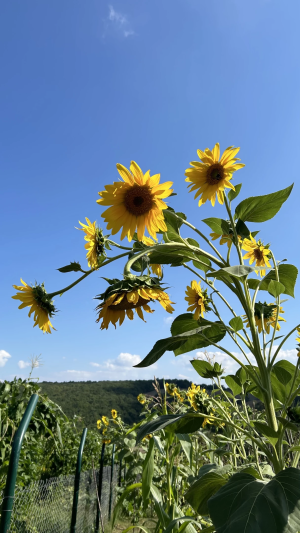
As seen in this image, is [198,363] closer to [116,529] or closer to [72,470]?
[116,529]

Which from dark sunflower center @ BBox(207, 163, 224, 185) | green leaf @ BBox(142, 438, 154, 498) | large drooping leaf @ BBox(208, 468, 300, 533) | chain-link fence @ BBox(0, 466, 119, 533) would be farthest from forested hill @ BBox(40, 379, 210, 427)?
large drooping leaf @ BBox(208, 468, 300, 533)

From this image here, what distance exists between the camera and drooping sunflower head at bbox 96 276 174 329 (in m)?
0.83

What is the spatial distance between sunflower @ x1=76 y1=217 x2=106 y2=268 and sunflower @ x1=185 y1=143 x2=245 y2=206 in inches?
14.3

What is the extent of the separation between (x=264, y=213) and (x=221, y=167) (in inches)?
10.5

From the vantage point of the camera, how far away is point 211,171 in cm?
120

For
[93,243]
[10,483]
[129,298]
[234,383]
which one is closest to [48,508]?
[10,483]

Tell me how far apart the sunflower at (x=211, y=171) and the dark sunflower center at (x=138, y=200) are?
0.26 metres

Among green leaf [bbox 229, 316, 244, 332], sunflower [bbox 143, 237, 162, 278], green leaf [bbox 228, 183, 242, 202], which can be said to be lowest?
green leaf [bbox 229, 316, 244, 332]

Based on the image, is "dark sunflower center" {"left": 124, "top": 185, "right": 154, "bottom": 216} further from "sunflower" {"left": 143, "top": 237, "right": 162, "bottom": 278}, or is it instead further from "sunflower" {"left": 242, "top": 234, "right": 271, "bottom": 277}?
"sunflower" {"left": 242, "top": 234, "right": 271, "bottom": 277}

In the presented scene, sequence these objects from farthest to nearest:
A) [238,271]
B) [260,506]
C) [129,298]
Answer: [129,298]
[238,271]
[260,506]

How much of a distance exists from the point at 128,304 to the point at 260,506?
1.73 ft

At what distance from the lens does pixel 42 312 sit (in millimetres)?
1167

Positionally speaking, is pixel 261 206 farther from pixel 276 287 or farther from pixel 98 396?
pixel 98 396

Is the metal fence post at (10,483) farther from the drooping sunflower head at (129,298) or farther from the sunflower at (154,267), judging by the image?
the sunflower at (154,267)
